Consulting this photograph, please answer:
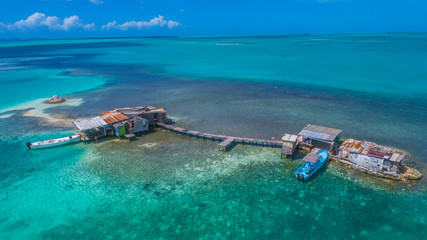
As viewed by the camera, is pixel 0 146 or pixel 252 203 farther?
pixel 0 146

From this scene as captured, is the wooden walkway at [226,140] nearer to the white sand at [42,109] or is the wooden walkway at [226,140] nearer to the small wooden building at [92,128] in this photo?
the small wooden building at [92,128]

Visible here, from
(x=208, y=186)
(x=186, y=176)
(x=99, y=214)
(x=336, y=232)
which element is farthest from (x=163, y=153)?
(x=336, y=232)

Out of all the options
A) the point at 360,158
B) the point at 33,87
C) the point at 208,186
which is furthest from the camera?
the point at 33,87

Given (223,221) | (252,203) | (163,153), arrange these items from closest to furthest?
(223,221)
(252,203)
(163,153)

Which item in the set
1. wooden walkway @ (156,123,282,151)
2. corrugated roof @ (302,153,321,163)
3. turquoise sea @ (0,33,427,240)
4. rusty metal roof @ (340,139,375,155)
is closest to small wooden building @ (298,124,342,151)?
rusty metal roof @ (340,139,375,155)

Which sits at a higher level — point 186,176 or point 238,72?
point 238,72

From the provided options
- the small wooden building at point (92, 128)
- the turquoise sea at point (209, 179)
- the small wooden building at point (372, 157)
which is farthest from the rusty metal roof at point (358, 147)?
the small wooden building at point (92, 128)

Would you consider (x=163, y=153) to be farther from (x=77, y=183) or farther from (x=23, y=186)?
(x=23, y=186)
